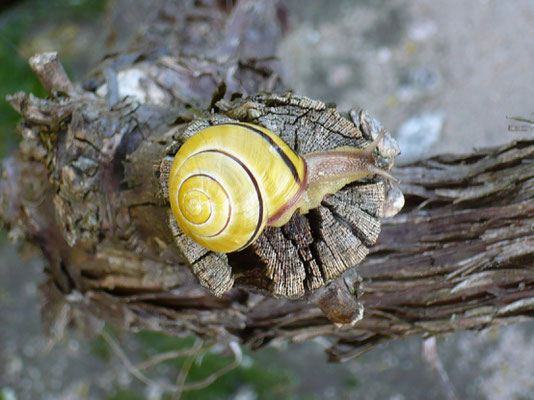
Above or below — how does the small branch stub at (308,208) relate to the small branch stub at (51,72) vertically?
below

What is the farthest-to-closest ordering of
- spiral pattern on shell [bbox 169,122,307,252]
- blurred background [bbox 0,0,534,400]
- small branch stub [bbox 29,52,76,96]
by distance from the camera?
blurred background [bbox 0,0,534,400]
small branch stub [bbox 29,52,76,96]
spiral pattern on shell [bbox 169,122,307,252]

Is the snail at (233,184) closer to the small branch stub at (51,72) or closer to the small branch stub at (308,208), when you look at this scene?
the small branch stub at (308,208)

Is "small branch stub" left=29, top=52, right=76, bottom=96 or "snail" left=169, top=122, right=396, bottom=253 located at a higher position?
"small branch stub" left=29, top=52, right=76, bottom=96

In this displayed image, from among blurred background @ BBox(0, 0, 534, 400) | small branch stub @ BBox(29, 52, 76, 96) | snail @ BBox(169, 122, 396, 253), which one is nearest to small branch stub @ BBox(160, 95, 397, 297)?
snail @ BBox(169, 122, 396, 253)

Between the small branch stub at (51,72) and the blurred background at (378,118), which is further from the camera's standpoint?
the blurred background at (378,118)

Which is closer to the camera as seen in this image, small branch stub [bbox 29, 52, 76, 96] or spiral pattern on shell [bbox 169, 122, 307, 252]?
spiral pattern on shell [bbox 169, 122, 307, 252]

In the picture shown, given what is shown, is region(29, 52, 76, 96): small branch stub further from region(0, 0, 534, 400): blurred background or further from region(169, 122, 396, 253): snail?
region(0, 0, 534, 400): blurred background

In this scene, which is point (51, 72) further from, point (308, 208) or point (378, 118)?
point (378, 118)

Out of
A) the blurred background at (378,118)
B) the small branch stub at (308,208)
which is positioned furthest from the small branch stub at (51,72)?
the blurred background at (378,118)
